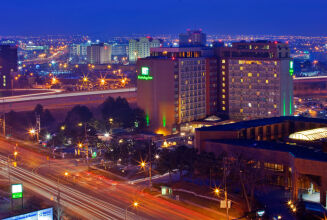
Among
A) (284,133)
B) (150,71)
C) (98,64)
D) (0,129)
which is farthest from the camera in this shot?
(98,64)

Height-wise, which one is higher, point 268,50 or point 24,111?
point 268,50

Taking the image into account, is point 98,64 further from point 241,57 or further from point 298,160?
point 298,160

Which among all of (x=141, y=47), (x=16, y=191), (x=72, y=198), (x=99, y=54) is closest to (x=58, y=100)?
(x=72, y=198)

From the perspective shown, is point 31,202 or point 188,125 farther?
point 188,125

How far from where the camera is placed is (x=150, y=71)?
171 ft

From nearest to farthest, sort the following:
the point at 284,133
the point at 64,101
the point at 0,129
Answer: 1. the point at 284,133
2. the point at 0,129
3. the point at 64,101

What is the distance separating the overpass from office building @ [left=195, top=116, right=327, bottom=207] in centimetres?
3532

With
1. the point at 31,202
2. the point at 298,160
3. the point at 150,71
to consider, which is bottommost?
the point at 31,202

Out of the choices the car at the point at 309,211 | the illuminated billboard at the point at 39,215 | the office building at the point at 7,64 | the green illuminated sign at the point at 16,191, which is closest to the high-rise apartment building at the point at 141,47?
the office building at the point at 7,64

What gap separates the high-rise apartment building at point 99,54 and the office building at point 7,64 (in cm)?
6433

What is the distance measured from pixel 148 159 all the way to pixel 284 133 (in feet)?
37.7

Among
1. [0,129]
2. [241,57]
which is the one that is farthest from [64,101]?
[241,57]

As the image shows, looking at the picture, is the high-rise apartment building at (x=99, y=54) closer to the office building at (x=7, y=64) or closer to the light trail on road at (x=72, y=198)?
the office building at (x=7, y=64)

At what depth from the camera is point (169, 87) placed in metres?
52.2
